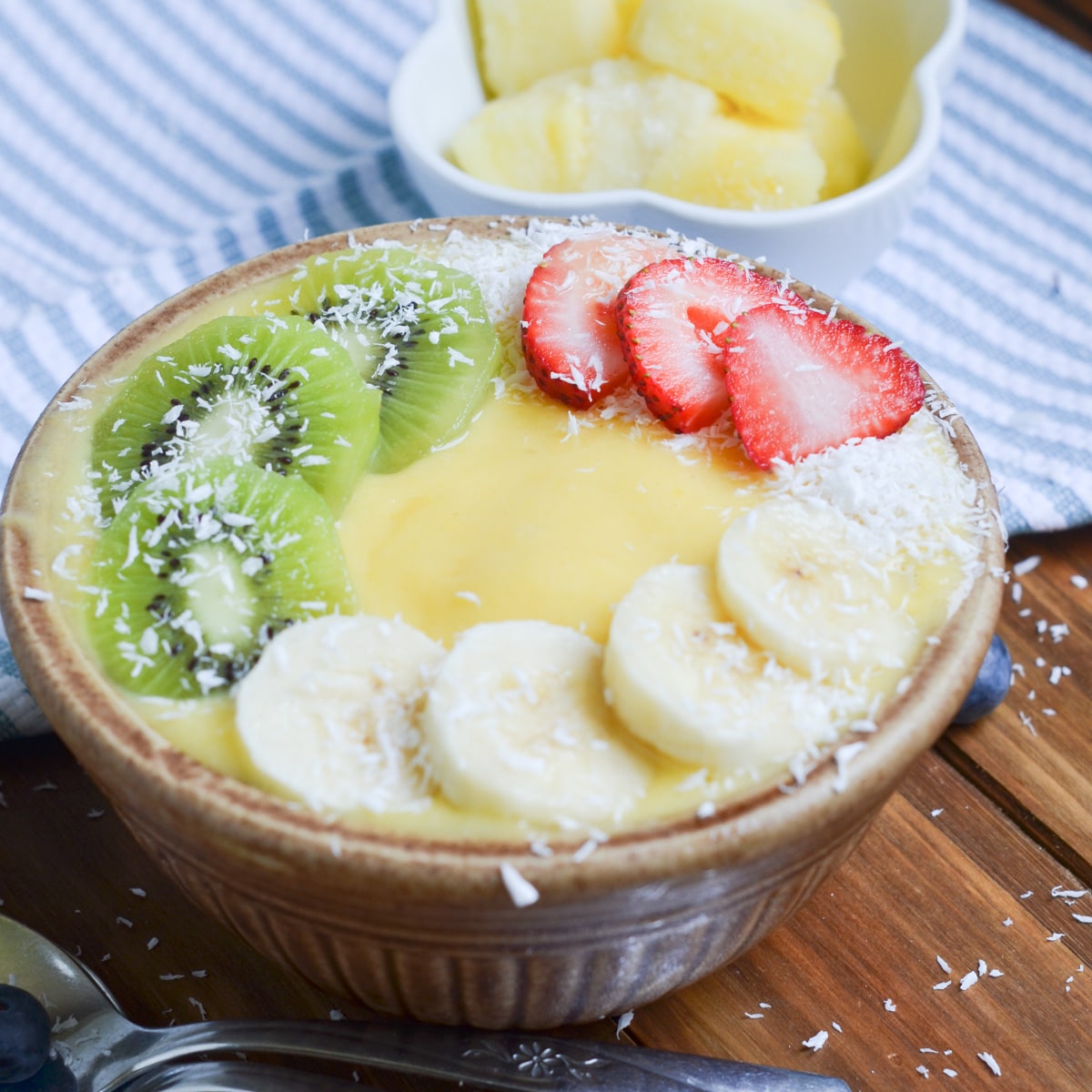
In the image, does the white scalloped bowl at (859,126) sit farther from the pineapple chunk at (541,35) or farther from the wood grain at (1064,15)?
the wood grain at (1064,15)

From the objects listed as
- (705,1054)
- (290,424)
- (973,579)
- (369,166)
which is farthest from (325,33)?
(705,1054)

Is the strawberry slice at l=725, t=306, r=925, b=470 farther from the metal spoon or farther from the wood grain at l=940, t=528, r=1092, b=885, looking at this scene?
the metal spoon

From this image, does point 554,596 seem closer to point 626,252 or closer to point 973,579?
point 973,579

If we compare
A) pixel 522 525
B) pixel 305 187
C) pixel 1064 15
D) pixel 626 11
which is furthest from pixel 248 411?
pixel 1064 15

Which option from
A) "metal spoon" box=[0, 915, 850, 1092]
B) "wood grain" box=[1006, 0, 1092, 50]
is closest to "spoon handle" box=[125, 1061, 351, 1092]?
"metal spoon" box=[0, 915, 850, 1092]

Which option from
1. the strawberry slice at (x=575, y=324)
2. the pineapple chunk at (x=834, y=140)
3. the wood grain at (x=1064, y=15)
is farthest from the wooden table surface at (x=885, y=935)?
the wood grain at (x=1064, y=15)

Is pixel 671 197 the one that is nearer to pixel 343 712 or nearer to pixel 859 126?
pixel 859 126
